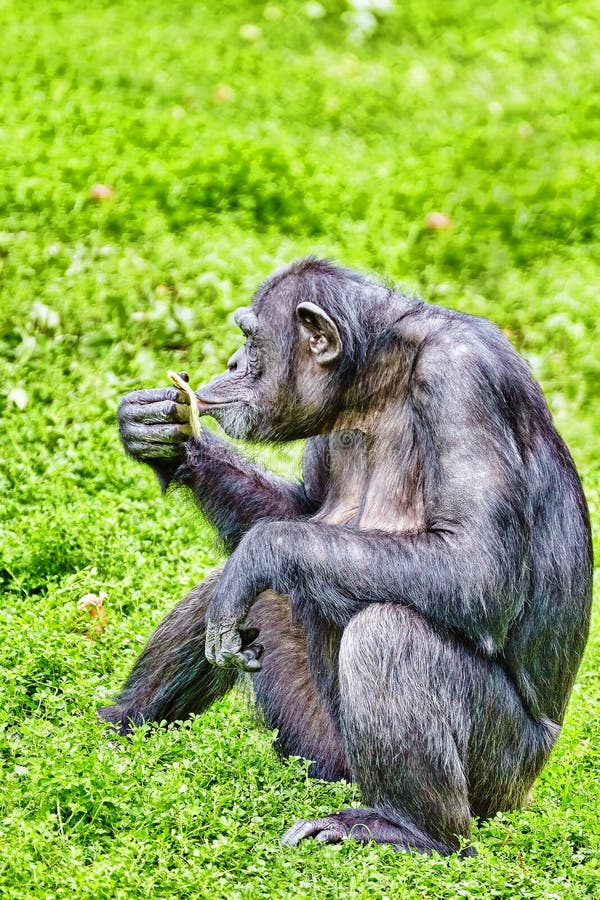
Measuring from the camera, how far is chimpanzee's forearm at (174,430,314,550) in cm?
505

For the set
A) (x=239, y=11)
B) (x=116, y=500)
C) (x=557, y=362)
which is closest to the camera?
(x=116, y=500)

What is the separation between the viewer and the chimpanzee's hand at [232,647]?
4402 millimetres

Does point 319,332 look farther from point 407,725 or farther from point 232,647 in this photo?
point 407,725

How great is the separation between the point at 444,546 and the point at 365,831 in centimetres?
87

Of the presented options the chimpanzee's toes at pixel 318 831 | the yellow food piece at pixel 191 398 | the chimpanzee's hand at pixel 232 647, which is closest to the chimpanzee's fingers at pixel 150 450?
the yellow food piece at pixel 191 398

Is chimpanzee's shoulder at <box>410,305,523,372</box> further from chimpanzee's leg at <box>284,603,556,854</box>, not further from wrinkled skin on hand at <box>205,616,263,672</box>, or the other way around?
wrinkled skin on hand at <box>205,616,263,672</box>

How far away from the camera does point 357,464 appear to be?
186 inches

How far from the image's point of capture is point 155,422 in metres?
4.84

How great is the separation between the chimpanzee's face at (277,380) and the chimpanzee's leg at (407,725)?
0.78 m

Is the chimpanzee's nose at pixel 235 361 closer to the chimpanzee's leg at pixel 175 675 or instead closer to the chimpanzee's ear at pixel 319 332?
the chimpanzee's ear at pixel 319 332

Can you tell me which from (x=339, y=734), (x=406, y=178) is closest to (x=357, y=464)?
(x=339, y=734)

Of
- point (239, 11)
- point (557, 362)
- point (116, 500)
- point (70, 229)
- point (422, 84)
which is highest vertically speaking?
point (239, 11)

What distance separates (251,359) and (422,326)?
0.60 meters

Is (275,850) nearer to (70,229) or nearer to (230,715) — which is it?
(230,715)
